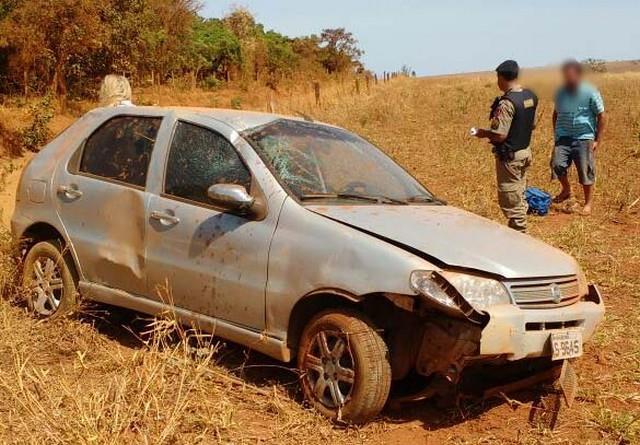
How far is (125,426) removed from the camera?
131 inches

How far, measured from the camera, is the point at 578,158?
9.83 meters

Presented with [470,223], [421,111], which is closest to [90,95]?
[421,111]

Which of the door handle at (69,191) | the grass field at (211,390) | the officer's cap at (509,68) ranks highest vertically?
the officer's cap at (509,68)

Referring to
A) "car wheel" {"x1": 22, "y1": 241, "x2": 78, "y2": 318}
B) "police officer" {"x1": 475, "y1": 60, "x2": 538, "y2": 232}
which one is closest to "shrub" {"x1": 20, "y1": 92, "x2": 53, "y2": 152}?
"car wheel" {"x1": 22, "y1": 241, "x2": 78, "y2": 318}

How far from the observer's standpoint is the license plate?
385 centimetres

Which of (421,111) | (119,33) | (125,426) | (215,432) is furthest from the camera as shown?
(421,111)

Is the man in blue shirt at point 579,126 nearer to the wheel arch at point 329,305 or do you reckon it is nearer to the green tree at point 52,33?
the wheel arch at point 329,305

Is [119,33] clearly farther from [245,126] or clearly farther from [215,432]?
[215,432]

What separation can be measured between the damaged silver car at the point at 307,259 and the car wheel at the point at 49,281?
1 centimetres

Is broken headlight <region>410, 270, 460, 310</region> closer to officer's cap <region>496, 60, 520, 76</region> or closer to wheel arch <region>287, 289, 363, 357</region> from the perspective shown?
wheel arch <region>287, 289, 363, 357</region>

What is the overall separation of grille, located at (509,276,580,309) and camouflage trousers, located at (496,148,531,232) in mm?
3009

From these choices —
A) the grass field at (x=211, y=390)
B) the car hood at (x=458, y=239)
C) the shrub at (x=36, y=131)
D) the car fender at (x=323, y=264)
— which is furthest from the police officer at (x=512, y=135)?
the shrub at (x=36, y=131)

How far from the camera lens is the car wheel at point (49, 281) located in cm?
536

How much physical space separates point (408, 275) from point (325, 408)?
851 mm
